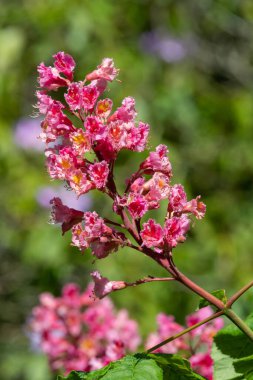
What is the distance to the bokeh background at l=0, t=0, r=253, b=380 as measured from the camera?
3.94 m

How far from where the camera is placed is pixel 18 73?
463 centimetres

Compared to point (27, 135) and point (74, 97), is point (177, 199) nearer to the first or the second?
point (74, 97)

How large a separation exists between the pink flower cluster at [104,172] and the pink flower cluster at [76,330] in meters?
0.54

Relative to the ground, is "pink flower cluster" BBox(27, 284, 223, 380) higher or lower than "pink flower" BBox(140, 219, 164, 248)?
higher

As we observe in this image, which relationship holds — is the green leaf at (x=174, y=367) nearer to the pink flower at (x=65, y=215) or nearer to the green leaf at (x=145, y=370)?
the green leaf at (x=145, y=370)

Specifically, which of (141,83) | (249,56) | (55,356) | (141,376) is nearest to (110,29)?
(141,83)

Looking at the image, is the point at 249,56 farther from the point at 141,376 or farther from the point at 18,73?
the point at 141,376

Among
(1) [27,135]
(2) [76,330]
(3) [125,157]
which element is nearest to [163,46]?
(1) [27,135]

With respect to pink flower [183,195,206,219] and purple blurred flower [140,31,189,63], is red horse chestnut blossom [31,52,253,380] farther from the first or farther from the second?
purple blurred flower [140,31,189,63]

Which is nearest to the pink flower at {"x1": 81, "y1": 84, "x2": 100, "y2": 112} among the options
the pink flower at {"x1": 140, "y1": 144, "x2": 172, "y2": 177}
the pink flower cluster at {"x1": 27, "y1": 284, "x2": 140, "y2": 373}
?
the pink flower at {"x1": 140, "y1": 144, "x2": 172, "y2": 177}

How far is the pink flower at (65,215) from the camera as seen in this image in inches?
45.2

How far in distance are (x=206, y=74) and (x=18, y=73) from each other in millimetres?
1674

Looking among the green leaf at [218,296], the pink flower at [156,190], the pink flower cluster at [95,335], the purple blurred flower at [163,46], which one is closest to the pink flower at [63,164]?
the pink flower at [156,190]

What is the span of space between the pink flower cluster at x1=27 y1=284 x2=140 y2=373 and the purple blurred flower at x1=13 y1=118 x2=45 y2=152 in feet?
8.22
